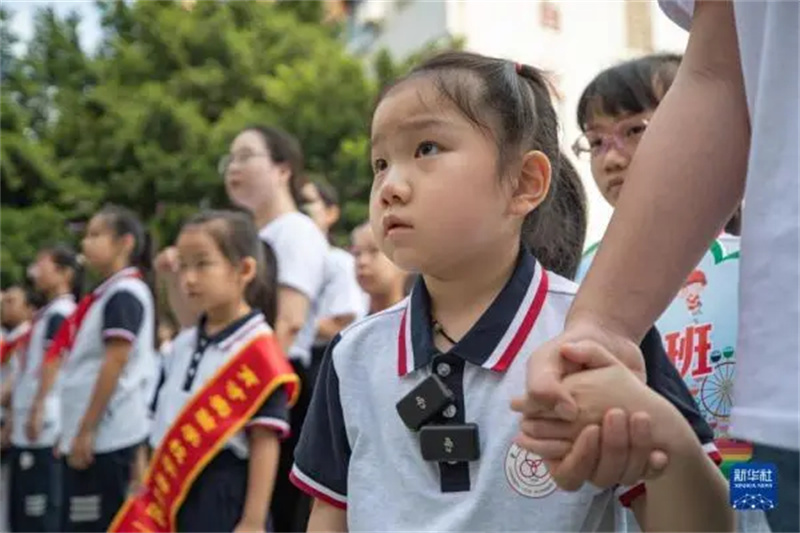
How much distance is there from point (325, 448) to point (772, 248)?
0.81 meters

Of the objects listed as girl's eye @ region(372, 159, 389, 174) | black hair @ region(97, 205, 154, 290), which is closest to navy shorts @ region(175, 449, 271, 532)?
girl's eye @ region(372, 159, 389, 174)

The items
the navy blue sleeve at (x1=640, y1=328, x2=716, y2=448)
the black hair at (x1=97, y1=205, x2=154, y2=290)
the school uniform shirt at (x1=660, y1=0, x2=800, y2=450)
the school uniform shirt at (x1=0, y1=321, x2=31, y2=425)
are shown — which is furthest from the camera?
the school uniform shirt at (x1=0, y1=321, x2=31, y2=425)

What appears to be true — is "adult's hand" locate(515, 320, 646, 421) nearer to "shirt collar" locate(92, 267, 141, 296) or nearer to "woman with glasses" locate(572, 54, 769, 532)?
"woman with glasses" locate(572, 54, 769, 532)

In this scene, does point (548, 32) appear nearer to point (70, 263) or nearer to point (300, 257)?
point (70, 263)

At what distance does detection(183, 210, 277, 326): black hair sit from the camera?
359 centimetres

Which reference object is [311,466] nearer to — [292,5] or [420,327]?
[420,327]

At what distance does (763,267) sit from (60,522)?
563 centimetres

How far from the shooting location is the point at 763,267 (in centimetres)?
103

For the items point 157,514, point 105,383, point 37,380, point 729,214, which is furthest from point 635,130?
point 37,380

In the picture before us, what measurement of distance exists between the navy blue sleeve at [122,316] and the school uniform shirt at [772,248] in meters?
4.20

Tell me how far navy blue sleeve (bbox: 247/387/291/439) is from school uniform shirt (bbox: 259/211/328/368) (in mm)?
731

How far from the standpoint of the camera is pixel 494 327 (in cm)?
157

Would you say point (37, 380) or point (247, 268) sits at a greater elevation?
point (247, 268)

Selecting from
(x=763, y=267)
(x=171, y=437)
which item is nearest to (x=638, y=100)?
(x=763, y=267)
